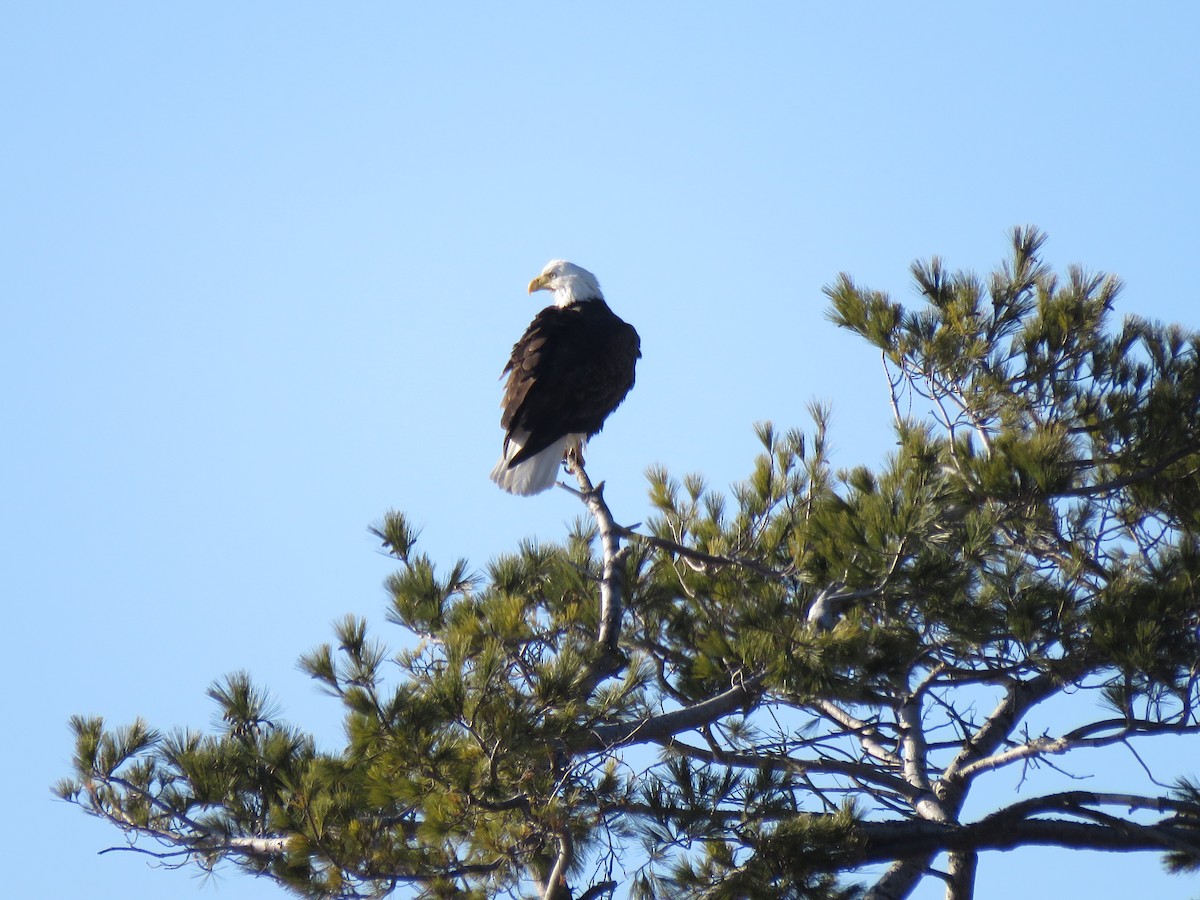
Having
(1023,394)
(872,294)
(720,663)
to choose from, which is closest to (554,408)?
(872,294)

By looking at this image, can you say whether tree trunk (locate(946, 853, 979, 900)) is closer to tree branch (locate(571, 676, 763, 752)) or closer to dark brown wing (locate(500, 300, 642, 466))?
tree branch (locate(571, 676, 763, 752))

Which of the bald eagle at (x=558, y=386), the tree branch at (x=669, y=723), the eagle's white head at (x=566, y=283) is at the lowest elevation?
the tree branch at (x=669, y=723)

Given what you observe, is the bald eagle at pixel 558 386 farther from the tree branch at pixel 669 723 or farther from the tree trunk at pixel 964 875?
the tree trunk at pixel 964 875

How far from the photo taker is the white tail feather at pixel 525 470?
5980 millimetres

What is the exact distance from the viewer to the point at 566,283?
24.3ft

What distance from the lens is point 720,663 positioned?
3.69 metres

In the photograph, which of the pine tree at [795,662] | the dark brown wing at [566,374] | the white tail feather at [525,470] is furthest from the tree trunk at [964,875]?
the dark brown wing at [566,374]

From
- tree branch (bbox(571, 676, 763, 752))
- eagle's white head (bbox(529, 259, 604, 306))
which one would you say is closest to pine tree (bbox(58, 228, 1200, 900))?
tree branch (bbox(571, 676, 763, 752))

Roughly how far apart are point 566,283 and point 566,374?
1.29 m

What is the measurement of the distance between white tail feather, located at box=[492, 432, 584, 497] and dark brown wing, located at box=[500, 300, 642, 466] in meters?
0.03

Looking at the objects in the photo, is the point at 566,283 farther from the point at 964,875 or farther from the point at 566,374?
the point at 964,875

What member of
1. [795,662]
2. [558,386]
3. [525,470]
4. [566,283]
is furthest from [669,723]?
[566,283]

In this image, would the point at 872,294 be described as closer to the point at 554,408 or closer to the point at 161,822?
the point at 554,408

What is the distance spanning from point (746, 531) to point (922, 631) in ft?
2.26
